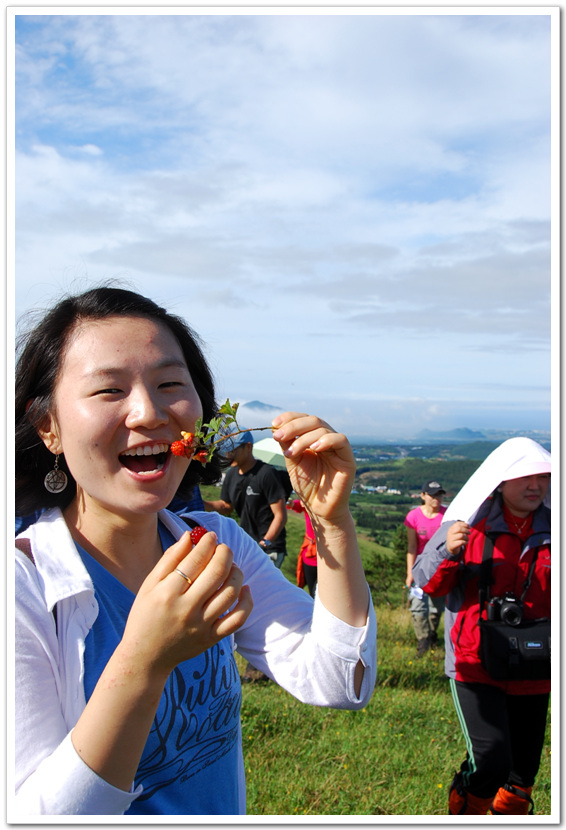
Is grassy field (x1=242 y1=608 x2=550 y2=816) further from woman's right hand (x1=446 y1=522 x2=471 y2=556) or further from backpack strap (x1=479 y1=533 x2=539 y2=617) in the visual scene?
woman's right hand (x1=446 y1=522 x2=471 y2=556)

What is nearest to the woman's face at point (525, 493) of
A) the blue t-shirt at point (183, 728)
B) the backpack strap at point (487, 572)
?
the backpack strap at point (487, 572)

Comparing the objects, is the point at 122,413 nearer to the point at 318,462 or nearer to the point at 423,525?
the point at 318,462

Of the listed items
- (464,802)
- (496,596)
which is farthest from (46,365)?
(464,802)

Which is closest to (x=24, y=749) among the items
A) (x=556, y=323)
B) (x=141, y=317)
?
(x=141, y=317)

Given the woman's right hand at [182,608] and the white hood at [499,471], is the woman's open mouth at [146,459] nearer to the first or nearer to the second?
the woman's right hand at [182,608]
